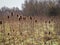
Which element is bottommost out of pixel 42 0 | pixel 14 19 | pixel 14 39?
pixel 14 39

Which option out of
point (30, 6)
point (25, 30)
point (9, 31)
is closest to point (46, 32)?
point (25, 30)

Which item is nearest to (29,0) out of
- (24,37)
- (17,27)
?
(17,27)

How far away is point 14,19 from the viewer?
615 cm

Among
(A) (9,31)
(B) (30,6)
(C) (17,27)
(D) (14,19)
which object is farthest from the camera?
(B) (30,6)

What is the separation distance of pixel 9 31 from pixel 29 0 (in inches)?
190

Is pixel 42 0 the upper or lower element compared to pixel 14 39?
upper

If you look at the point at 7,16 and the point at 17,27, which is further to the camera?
the point at 7,16

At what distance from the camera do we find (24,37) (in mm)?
5195

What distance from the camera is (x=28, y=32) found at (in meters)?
5.57

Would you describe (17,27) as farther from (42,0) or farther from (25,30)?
(42,0)

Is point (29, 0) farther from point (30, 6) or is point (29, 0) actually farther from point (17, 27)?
point (17, 27)

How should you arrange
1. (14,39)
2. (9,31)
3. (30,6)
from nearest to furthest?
1. (14,39)
2. (9,31)
3. (30,6)

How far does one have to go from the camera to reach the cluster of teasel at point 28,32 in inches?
195

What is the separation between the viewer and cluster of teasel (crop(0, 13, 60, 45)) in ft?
16.2
